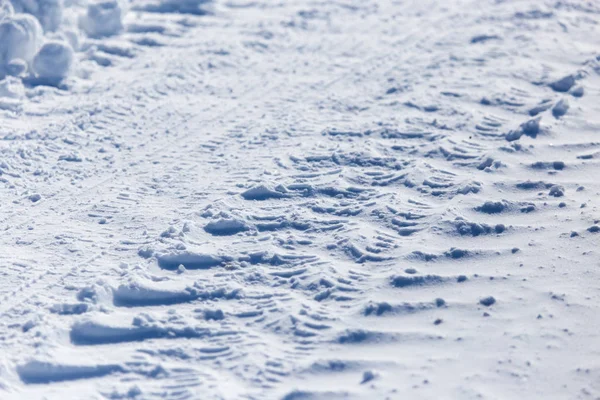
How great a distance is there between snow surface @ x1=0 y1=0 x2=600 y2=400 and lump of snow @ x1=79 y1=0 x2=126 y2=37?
2 cm

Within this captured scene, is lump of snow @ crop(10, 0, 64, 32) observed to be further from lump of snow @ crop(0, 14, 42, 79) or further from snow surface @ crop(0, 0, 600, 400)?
lump of snow @ crop(0, 14, 42, 79)

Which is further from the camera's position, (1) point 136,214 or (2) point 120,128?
(2) point 120,128

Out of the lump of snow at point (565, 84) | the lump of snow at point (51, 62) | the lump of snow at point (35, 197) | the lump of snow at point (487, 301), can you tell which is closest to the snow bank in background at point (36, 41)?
the lump of snow at point (51, 62)

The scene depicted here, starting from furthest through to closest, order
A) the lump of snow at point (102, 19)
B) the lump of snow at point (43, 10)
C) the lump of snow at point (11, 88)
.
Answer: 1. the lump of snow at point (102, 19)
2. the lump of snow at point (43, 10)
3. the lump of snow at point (11, 88)

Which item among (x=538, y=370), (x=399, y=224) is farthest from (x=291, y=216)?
(x=538, y=370)

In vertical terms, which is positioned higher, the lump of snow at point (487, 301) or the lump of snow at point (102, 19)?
the lump of snow at point (102, 19)

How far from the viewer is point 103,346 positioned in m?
3.66

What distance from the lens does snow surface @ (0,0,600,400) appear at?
3518 mm

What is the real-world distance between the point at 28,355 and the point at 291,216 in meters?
1.85

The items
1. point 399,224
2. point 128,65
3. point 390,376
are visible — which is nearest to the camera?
point 390,376

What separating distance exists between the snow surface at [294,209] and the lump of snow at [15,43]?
21mm

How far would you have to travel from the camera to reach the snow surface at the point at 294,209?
3.52 m

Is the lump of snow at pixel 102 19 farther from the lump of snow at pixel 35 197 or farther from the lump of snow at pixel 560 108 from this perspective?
the lump of snow at pixel 560 108

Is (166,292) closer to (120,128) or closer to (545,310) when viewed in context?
(545,310)
